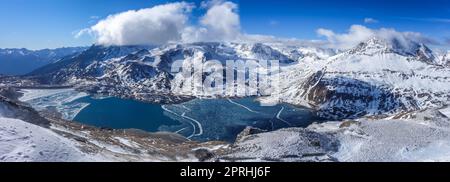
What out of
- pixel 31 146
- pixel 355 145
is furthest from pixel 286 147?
pixel 31 146

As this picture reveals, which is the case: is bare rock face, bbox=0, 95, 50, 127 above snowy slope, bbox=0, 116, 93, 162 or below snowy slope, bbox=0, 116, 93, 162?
below

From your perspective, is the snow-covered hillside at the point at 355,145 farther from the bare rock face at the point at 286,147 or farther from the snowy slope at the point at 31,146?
the snowy slope at the point at 31,146

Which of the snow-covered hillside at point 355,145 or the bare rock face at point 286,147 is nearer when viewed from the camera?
the bare rock face at point 286,147

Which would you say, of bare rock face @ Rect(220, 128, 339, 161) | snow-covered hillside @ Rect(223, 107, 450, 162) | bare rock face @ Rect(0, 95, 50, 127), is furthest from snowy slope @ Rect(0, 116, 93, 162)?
bare rock face @ Rect(0, 95, 50, 127)

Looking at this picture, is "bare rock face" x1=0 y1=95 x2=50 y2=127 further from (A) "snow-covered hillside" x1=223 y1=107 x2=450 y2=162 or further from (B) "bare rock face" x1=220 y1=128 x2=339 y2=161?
(A) "snow-covered hillside" x1=223 y1=107 x2=450 y2=162

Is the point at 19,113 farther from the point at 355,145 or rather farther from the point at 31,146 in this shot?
the point at 355,145

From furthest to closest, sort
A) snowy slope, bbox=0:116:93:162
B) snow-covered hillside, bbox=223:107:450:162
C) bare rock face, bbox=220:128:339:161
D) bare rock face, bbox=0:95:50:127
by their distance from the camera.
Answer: bare rock face, bbox=0:95:50:127 → snow-covered hillside, bbox=223:107:450:162 → bare rock face, bbox=220:128:339:161 → snowy slope, bbox=0:116:93:162

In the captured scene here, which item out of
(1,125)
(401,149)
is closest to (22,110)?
(1,125)

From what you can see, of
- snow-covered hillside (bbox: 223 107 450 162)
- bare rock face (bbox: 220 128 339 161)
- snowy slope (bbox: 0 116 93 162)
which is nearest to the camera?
snowy slope (bbox: 0 116 93 162)

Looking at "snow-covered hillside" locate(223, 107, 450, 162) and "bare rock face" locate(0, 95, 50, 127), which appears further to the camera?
"bare rock face" locate(0, 95, 50, 127)

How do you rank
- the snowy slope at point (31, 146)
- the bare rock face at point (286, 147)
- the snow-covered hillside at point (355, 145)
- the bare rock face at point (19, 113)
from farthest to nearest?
1. the bare rock face at point (19, 113)
2. the snow-covered hillside at point (355, 145)
3. the bare rock face at point (286, 147)
4. the snowy slope at point (31, 146)

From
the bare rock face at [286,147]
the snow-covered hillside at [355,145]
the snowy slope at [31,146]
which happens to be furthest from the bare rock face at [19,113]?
the snow-covered hillside at [355,145]
